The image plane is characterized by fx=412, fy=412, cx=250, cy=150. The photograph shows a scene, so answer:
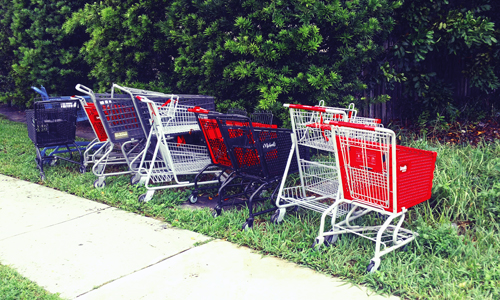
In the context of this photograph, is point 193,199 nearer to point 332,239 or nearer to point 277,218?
point 277,218

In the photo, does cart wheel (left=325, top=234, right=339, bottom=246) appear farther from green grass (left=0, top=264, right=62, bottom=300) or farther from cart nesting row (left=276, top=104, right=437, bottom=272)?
green grass (left=0, top=264, right=62, bottom=300)

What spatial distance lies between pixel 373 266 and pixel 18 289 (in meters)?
2.85

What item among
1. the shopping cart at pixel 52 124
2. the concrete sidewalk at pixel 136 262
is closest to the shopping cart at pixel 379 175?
the concrete sidewalk at pixel 136 262

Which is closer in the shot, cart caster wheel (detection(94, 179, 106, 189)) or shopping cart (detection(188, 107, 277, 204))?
shopping cart (detection(188, 107, 277, 204))

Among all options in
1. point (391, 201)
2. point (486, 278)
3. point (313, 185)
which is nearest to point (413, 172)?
point (391, 201)

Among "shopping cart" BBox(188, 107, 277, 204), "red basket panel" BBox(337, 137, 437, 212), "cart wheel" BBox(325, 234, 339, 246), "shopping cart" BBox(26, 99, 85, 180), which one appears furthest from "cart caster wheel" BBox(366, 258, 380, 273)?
"shopping cart" BBox(26, 99, 85, 180)

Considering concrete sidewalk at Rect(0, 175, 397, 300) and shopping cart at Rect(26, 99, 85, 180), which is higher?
shopping cart at Rect(26, 99, 85, 180)

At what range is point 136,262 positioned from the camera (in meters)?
3.75

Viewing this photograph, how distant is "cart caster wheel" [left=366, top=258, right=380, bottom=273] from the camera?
3282mm

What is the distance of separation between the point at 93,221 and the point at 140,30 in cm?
358

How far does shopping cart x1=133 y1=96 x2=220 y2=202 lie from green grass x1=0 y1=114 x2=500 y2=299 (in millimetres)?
230

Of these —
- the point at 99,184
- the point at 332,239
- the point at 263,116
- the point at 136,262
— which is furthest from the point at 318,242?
the point at 99,184

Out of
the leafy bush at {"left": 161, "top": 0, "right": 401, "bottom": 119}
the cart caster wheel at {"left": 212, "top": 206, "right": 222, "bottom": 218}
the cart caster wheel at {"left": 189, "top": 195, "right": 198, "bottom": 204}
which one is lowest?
the cart caster wheel at {"left": 189, "top": 195, "right": 198, "bottom": 204}

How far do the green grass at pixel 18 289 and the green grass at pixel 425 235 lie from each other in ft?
5.20
